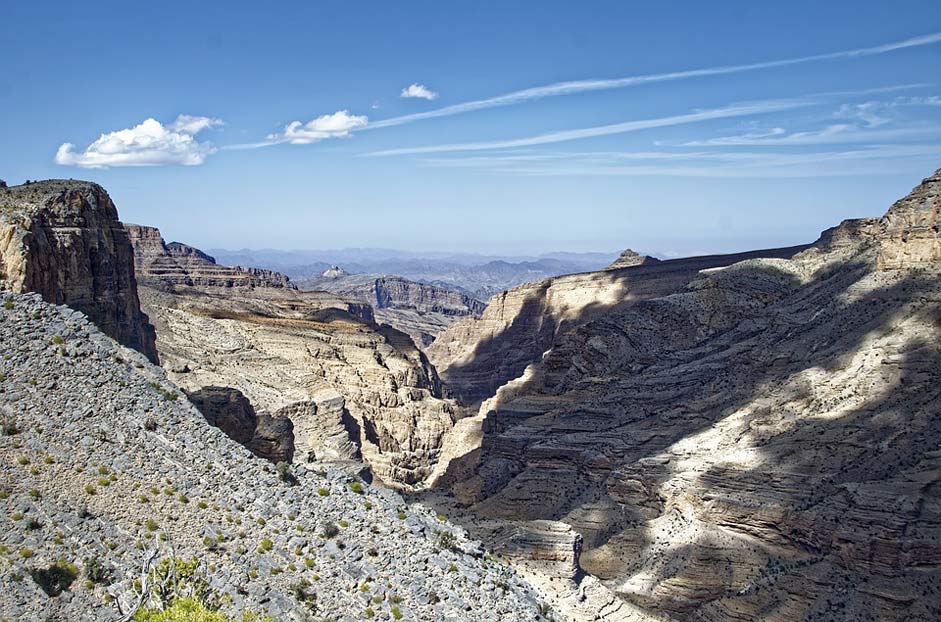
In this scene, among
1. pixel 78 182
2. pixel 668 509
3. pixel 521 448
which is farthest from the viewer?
pixel 521 448

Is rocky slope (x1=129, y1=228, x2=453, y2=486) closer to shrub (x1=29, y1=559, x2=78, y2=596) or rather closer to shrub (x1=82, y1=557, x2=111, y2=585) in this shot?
shrub (x1=82, y1=557, x2=111, y2=585)

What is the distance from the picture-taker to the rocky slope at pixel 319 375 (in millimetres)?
67000

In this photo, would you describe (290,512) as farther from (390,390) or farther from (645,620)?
(390,390)

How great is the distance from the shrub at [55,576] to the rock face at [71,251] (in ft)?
40.5

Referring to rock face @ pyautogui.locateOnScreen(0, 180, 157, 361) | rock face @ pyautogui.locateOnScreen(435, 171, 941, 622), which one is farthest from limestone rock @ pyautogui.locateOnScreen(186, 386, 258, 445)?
rock face @ pyautogui.locateOnScreen(435, 171, 941, 622)

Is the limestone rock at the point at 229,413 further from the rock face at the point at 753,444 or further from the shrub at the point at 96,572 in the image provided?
the shrub at the point at 96,572

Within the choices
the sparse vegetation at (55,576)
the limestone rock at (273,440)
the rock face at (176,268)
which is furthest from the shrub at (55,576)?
the rock face at (176,268)

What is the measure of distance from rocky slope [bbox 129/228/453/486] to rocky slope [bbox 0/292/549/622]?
1282 inches

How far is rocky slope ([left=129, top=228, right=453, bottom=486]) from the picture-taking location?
220 feet

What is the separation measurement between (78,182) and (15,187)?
3.09 meters

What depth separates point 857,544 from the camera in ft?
141

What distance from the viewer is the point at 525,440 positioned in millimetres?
62031

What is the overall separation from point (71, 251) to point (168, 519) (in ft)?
67.4

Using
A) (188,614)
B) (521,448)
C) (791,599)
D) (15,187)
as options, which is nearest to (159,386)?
(188,614)
